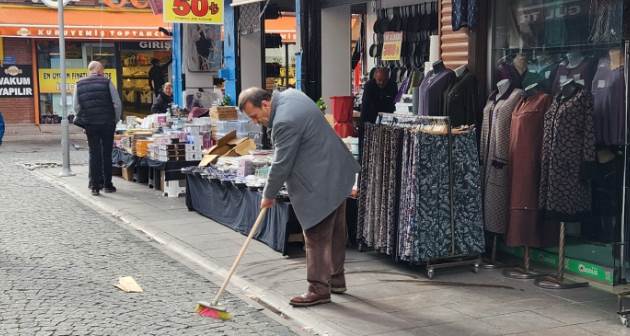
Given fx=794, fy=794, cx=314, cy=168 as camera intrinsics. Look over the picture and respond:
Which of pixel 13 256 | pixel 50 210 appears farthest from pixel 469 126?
pixel 50 210

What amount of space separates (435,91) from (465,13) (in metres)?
0.78

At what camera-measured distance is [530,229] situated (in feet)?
22.4

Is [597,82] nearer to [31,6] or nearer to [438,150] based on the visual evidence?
[438,150]

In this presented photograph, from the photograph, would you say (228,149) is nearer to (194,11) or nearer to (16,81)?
(194,11)

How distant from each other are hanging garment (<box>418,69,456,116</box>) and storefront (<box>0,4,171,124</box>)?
1671 cm

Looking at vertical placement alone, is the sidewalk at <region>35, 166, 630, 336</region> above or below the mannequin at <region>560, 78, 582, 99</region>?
below

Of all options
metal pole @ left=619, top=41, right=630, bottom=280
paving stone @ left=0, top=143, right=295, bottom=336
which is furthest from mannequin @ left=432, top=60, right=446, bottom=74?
paving stone @ left=0, top=143, right=295, bottom=336

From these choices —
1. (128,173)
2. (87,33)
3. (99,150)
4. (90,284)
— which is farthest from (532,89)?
(87,33)

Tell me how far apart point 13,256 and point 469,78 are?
473 centimetres

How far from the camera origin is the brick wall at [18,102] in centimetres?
2419

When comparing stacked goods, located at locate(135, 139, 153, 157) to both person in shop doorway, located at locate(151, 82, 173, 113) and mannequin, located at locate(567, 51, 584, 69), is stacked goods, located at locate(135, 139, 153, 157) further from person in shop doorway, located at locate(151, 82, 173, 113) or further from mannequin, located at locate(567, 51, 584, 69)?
mannequin, located at locate(567, 51, 584, 69)

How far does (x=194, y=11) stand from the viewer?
1359 cm

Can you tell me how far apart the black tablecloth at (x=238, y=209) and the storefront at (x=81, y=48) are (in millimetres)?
13667

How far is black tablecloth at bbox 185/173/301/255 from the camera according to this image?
7.84 meters
